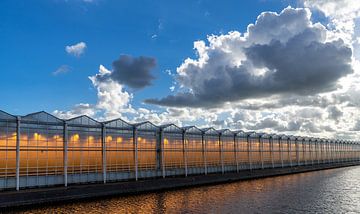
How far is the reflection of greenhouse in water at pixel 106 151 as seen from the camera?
159ft

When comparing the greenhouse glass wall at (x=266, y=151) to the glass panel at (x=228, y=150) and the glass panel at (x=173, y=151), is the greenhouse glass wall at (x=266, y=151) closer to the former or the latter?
the glass panel at (x=228, y=150)

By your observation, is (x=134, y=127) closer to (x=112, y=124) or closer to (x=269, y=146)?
(x=112, y=124)

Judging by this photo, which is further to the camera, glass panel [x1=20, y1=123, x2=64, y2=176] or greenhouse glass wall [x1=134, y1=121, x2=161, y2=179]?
greenhouse glass wall [x1=134, y1=121, x2=161, y2=179]

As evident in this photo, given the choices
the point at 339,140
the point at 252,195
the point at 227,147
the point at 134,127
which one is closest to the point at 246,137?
the point at 227,147

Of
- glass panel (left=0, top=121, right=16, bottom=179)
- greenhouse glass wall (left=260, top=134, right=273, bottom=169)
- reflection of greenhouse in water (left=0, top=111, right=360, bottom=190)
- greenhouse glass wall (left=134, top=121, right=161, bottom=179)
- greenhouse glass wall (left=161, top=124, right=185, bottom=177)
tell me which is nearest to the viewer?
glass panel (left=0, top=121, right=16, bottom=179)

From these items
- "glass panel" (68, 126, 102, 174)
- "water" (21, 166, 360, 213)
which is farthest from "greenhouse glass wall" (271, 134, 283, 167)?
"glass panel" (68, 126, 102, 174)

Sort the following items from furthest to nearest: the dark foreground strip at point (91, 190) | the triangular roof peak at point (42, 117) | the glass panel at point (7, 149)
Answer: the triangular roof peak at point (42, 117)
the glass panel at point (7, 149)
the dark foreground strip at point (91, 190)

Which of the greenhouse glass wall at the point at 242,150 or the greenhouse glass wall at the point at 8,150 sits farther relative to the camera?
the greenhouse glass wall at the point at 242,150

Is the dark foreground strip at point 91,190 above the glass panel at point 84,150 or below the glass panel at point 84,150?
below

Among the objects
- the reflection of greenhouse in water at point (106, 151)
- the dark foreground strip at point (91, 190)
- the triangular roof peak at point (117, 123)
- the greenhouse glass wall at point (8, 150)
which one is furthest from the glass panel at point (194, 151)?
the greenhouse glass wall at point (8, 150)

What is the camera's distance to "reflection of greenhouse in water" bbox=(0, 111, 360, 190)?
1906 inches

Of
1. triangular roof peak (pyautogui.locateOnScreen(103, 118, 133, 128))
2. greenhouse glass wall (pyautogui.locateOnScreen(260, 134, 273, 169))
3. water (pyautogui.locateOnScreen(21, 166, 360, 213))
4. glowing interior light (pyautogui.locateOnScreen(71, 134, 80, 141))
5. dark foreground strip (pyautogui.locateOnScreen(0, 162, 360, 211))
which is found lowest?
water (pyautogui.locateOnScreen(21, 166, 360, 213))

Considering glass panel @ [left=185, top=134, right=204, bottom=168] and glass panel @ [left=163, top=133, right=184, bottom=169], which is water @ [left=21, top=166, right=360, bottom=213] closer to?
glass panel @ [left=163, top=133, right=184, bottom=169]

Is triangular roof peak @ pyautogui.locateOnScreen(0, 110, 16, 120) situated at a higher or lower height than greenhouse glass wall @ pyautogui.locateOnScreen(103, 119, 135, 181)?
higher
